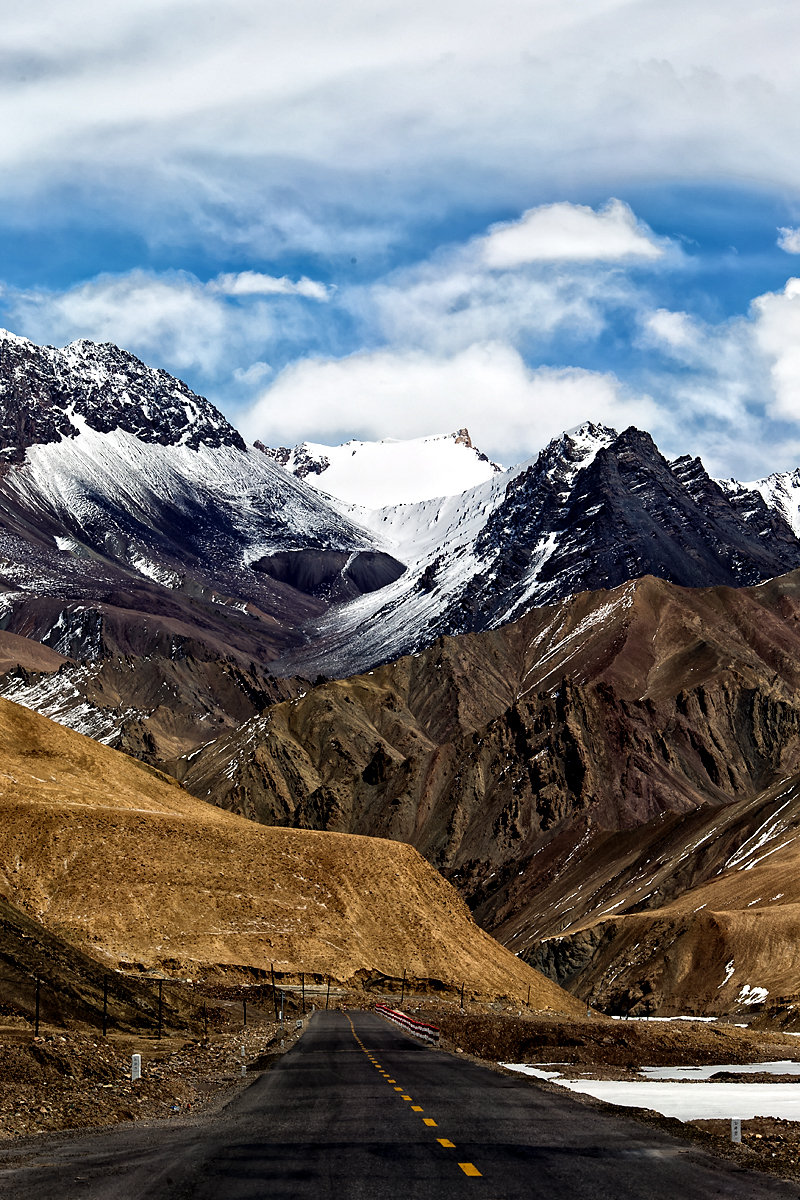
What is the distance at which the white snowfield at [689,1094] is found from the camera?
1133 inches

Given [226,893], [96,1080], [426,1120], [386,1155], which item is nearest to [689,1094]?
[426,1120]

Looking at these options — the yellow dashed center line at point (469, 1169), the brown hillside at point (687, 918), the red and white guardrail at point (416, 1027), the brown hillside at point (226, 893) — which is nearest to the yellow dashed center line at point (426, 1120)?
the yellow dashed center line at point (469, 1169)

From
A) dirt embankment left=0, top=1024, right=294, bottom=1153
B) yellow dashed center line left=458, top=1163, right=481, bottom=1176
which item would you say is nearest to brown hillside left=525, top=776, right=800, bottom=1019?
dirt embankment left=0, top=1024, right=294, bottom=1153

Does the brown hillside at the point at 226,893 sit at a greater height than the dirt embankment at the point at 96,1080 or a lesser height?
greater

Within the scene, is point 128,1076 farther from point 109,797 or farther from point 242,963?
point 109,797

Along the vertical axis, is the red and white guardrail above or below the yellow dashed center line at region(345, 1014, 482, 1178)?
above

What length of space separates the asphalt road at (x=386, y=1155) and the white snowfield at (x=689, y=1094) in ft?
6.29

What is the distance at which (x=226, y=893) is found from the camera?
9550cm

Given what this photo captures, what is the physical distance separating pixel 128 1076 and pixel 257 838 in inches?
2783

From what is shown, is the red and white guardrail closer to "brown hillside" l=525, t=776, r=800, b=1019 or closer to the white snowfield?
the white snowfield

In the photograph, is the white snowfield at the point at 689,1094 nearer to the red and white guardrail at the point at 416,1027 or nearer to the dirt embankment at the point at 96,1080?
the red and white guardrail at the point at 416,1027

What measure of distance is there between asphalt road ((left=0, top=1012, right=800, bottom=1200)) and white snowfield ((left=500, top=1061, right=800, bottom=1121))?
192 cm

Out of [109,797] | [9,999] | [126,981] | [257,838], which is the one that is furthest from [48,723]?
[9,999]

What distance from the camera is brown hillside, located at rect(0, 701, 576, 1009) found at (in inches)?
3487
